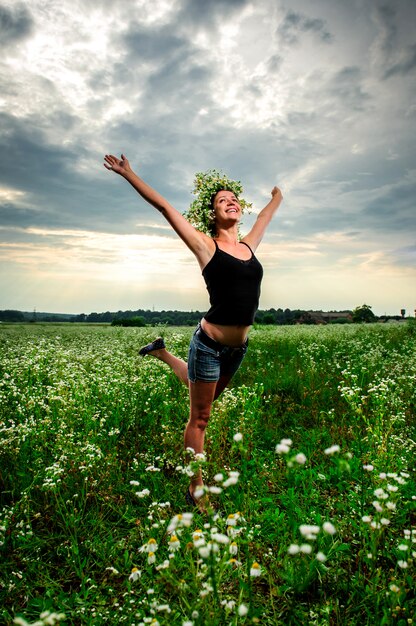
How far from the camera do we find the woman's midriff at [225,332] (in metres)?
3.64

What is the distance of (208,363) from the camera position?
3.63m

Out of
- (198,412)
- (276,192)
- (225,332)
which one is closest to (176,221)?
(225,332)

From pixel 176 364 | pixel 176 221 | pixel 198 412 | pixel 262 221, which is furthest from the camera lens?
pixel 176 364

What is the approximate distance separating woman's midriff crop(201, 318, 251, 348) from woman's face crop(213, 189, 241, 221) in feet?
3.83

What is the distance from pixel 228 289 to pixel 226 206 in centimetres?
107

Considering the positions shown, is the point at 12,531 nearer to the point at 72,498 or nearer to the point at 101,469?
the point at 72,498

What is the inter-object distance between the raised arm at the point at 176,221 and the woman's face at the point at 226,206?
1.91 ft

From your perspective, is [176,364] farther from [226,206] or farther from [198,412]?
[226,206]

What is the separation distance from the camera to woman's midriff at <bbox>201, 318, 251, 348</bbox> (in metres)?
3.64

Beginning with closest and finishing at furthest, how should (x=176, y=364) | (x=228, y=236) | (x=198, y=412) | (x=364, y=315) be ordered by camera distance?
(x=198, y=412), (x=228, y=236), (x=176, y=364), (x=364, y=315)

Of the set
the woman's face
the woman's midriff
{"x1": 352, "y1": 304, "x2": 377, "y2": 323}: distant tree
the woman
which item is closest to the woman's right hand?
the woman

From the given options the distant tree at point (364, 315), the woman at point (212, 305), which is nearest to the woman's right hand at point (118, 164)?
the woman at point (212, 305)

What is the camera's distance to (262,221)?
4.60 m

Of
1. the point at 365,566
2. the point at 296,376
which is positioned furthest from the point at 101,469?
the point at 296,376
